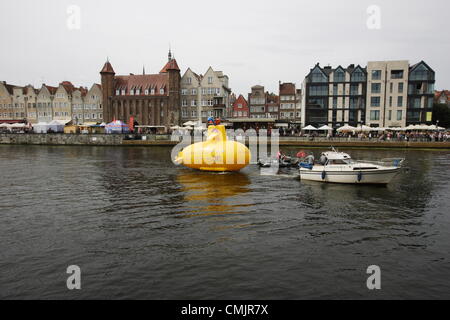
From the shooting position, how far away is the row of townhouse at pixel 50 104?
337ft

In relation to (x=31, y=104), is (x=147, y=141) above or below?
below

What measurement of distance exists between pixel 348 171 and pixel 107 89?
8546 cm

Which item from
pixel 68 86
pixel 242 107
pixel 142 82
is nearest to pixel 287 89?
pixel 242 107

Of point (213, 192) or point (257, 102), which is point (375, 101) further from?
point (213, 192)

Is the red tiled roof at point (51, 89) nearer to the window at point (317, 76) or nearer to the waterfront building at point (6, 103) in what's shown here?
the waterfront building at point (6, 103)

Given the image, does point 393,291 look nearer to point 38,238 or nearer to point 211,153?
point 38,238

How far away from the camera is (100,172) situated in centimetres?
3316

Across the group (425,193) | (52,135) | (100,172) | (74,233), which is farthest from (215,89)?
(74,233)

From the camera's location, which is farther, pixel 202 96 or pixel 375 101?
pixel 202 96

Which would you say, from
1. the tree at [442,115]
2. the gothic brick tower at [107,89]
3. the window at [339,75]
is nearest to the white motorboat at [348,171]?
the window at [339,75]

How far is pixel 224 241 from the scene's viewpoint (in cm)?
1398

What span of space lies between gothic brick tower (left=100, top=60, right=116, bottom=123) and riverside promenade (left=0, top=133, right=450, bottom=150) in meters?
21.7

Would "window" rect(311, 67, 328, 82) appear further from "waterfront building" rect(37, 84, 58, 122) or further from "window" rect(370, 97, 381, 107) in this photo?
"waterfront building" rect(37, 84, 58, 122)

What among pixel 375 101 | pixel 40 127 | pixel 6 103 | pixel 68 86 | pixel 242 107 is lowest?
pixel 40 127
